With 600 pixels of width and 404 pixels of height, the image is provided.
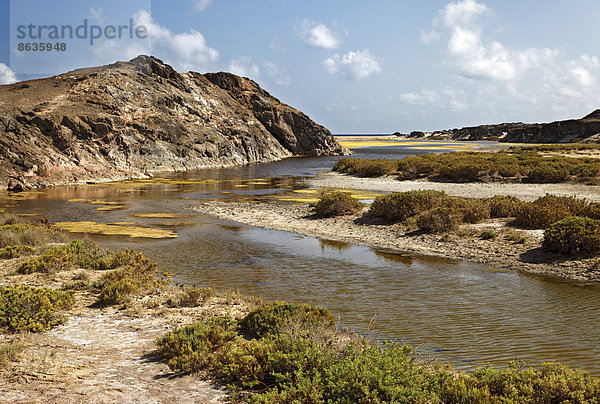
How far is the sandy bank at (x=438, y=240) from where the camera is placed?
521 inches

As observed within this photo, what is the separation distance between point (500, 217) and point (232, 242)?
1125 cm

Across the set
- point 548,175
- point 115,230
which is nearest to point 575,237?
point 115,230

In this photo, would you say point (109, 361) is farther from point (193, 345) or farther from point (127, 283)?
point (127, 283)

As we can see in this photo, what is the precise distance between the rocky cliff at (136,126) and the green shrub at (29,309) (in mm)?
31703

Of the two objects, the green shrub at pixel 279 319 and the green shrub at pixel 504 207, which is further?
the green shrub at pixel 504 207

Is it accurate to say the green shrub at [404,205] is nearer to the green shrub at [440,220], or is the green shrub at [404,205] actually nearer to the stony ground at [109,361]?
the green shrub at [440,220]

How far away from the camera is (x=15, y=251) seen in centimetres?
1348

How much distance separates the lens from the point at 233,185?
40375 mm

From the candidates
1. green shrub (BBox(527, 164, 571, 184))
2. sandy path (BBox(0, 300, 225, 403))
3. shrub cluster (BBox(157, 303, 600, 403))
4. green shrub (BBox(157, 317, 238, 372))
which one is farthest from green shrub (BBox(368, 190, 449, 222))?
green shrub (BBox(527, 164, 571, 184))

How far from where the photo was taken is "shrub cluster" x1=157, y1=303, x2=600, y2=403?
16.4ft

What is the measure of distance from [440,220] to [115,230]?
46.0 ft

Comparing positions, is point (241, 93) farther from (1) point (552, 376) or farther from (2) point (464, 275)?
(1) point (552, 376)

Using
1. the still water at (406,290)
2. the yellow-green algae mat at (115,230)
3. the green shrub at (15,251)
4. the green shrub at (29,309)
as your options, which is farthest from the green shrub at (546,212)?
the green shrub at (15,251)

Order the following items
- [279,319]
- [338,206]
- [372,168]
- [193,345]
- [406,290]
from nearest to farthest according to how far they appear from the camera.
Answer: [193,345] < [279,319] < [406,290] < [338,206] < [372,168]
